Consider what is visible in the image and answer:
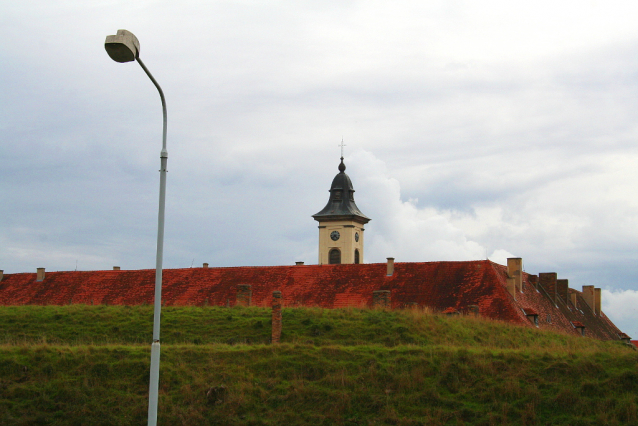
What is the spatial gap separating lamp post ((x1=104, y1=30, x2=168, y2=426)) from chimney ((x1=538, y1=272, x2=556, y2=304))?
41.7m

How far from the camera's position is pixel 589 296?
5934 cm

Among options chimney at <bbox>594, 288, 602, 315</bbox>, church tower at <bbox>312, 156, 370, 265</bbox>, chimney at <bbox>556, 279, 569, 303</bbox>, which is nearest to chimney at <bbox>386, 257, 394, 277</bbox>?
chimney at <bbox>556, 279, 569, 303</bbox>

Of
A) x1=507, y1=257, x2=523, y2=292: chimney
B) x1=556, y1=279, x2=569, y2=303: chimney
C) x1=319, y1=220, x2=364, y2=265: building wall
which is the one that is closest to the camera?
x1=507, y1=257, x2=523, y2=292: chimney

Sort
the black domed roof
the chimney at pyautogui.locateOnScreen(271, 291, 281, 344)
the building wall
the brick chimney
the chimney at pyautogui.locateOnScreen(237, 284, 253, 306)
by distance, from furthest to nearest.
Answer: the black domed roof → the building wall → the brick chimney → the chimney at pyautogui.locateOnScreen(237, 284, 253, 306) → the chimney at pyautogui.locateOnScreen(271, 291, 281, 344)

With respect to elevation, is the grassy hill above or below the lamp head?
below

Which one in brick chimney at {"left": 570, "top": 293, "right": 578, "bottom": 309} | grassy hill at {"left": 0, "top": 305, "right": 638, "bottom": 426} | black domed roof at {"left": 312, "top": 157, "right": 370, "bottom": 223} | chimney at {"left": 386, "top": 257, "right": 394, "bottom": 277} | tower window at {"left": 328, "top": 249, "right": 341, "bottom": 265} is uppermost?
black domed roof at {"left": 312, "top": 157, "right": 370, "bottom": 223}

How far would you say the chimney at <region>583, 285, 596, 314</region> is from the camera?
58.8 meters

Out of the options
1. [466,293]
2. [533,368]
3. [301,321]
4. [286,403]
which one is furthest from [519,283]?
[286,403]

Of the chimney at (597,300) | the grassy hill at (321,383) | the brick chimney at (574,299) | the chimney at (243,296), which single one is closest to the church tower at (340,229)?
the chimney at (597,300)

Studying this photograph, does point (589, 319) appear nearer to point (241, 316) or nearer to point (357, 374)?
point (241, 316)

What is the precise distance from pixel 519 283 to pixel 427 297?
626 centimetres

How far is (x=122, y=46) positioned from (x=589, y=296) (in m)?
53.9

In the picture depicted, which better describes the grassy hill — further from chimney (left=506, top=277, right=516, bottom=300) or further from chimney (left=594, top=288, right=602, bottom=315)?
chimney (left=594, top=288, right=602, bottom=315)

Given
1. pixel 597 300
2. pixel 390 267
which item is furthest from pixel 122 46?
pixel 597 300
